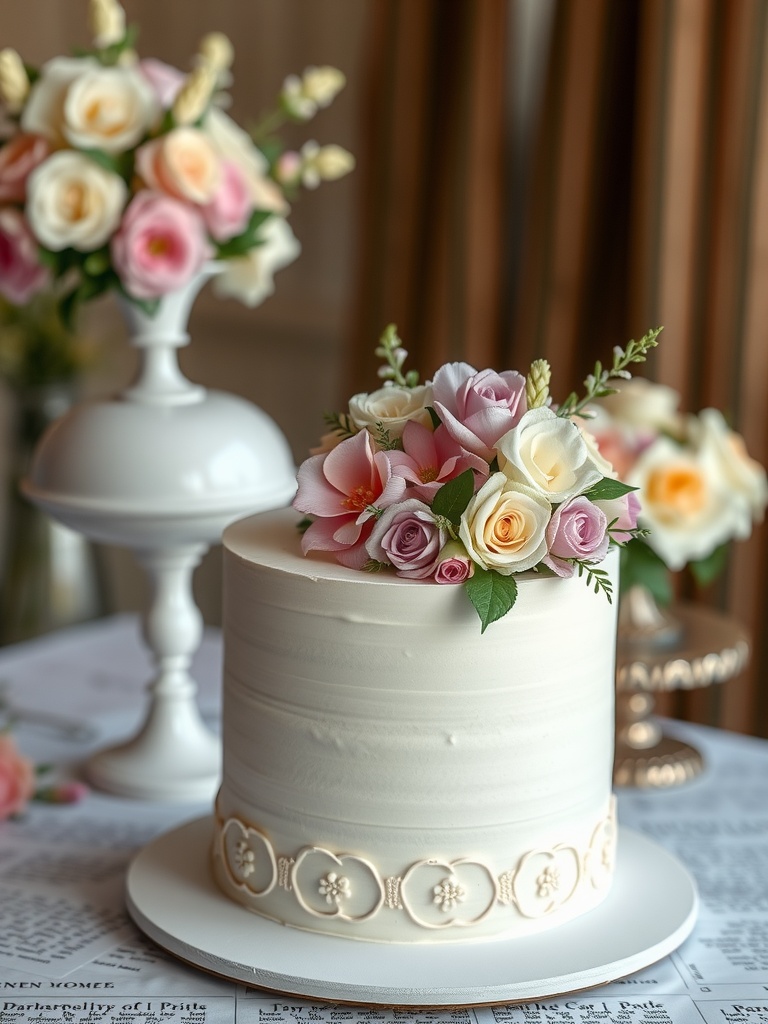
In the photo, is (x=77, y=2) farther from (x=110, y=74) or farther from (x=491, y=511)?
(x=491, y=511)

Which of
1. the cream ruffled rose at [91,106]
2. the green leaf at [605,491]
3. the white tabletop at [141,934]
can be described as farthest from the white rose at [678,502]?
the cream ruffled rose at [91,106]

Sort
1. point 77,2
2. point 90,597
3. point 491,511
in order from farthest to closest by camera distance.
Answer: point 77,2, point 90,597, point 491,511

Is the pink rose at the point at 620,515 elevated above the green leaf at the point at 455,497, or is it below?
below

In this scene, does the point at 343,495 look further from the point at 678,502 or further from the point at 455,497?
the point at 678,502

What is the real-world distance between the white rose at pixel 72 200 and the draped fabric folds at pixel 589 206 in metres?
1.02

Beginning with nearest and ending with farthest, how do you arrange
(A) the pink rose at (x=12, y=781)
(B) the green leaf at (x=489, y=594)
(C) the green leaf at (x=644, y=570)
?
(B) the green leaf at (x=489, y=594), (A) the pink rose at (x=12, y=781), (C) the green leaf at (x=644, y=570)

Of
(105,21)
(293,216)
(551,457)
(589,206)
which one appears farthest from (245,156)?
(293,216)

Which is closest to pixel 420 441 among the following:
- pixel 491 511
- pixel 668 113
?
pixel 491 511

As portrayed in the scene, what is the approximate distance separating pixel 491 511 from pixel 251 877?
305 millimetres

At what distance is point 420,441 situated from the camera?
2.66ft

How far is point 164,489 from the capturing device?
44.1 inches

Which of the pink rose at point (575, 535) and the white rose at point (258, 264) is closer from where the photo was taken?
the pink rose at point (575, 535)

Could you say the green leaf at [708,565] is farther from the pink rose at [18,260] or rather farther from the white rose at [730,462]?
the pink rose at [18,260]

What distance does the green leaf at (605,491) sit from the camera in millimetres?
796
